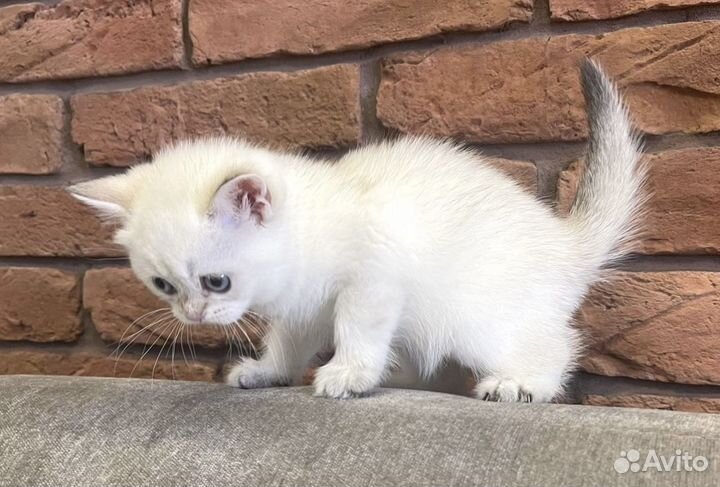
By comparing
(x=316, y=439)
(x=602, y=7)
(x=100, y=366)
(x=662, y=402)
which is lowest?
(x=100, y=366)

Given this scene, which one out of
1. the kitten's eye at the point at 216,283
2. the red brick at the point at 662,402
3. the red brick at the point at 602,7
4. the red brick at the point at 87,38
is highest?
the red brick at the point at 602,7

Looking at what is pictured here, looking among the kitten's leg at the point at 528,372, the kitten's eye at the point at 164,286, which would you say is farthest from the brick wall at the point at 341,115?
the kitten's eye at the point at 164,286

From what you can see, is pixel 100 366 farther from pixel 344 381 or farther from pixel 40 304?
pixel 344 381

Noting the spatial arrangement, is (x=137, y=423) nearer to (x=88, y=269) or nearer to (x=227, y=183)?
(x=227, y=183)

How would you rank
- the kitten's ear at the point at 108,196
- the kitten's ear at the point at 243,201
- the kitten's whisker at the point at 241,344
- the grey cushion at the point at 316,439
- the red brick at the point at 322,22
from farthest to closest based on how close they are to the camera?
the kitten's whisker at the point at 241,344
the red brick at the point at 322,22
the kitten's ear at the point at 108,196
the kitten's ear at the point at 243,201
the grey cushion at the point at 316,439

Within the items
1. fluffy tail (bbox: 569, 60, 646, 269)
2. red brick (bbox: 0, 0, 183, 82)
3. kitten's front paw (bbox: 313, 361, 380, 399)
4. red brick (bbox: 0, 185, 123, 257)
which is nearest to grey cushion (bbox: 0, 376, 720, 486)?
kitten's front paw (bbox: 313, 361, 380, 399)

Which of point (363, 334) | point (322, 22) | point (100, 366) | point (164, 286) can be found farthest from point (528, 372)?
point (100, 366)

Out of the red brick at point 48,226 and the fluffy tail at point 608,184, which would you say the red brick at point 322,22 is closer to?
the fluffy tail at point 608,184
